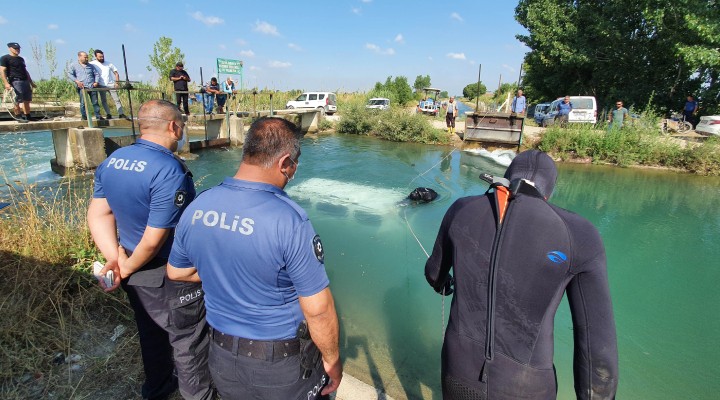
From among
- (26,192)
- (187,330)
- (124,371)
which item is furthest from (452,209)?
(26,192)

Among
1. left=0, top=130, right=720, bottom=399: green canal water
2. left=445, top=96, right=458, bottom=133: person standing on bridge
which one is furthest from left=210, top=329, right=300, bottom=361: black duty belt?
left=445, top=96, right=458, bottom=133: person standing on bridge

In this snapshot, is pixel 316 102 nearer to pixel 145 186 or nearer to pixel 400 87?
pixel 400 87

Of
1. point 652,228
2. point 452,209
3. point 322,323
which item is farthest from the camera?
point 652,228

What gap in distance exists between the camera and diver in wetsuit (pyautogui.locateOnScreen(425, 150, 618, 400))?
1364mm

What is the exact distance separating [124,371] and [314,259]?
211 centimetres

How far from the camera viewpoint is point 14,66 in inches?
308

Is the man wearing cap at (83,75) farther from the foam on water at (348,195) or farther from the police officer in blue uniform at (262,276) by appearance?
the police officer in blue uniform at (262,276)

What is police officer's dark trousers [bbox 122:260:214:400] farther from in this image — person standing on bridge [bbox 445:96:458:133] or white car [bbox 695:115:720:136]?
white car [bbox 695:115:720:136]

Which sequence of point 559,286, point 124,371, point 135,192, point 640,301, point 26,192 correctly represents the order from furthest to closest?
point 640,301, point 26,192, point 124,371, point 135,192, point 559,286

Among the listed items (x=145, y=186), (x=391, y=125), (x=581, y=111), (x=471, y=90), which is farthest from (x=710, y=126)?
(x=471, y=90)

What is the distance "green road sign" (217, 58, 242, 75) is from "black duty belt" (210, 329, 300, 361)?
17213mm

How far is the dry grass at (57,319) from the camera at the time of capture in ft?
8.25

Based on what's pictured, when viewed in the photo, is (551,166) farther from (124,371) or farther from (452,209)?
(124,371)

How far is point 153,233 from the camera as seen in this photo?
200 cm
